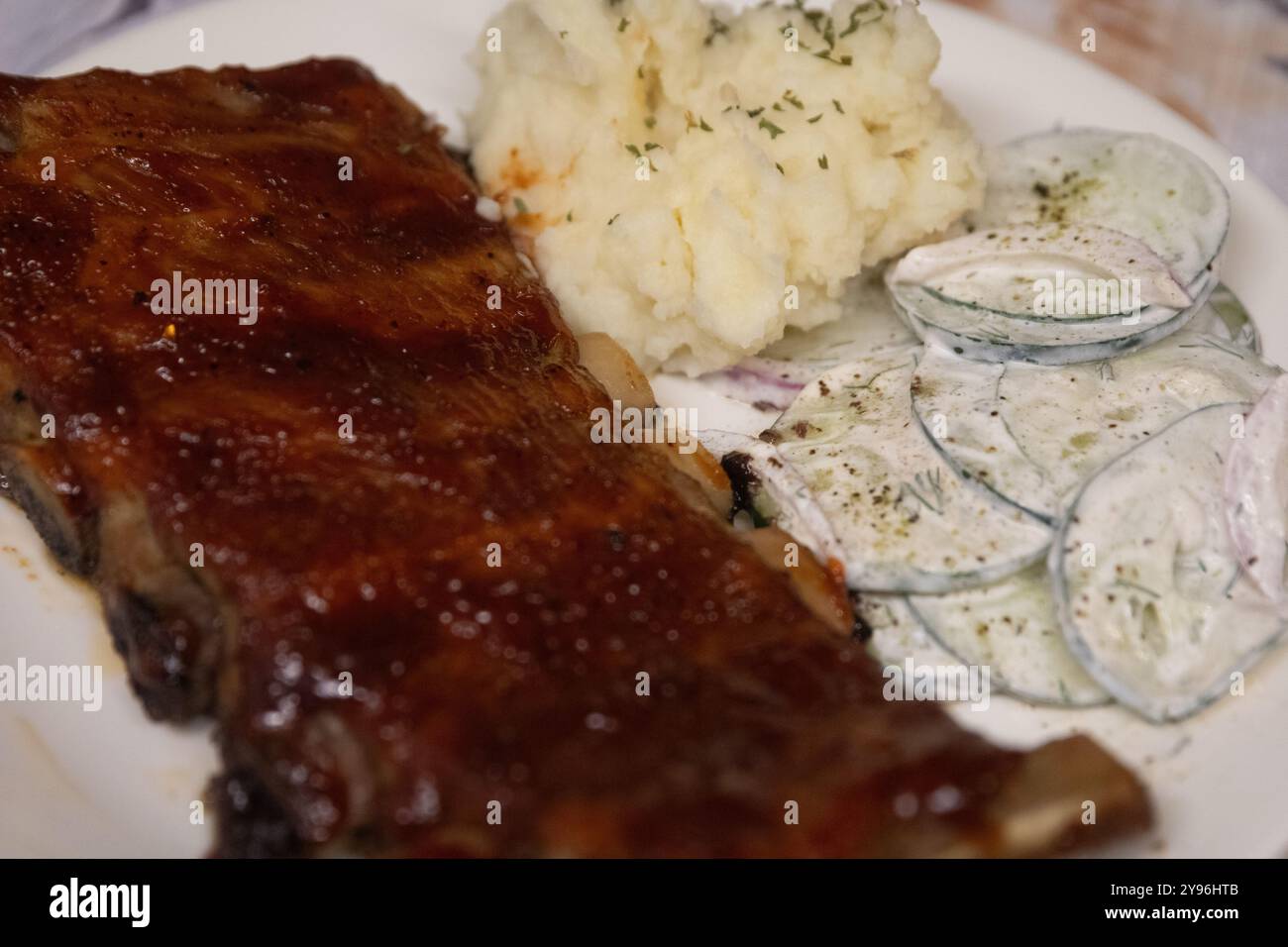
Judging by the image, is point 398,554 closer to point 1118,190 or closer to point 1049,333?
point 1049,333

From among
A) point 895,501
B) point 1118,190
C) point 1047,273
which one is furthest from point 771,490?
point 1118,190

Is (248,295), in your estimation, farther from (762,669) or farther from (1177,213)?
(1177,213)

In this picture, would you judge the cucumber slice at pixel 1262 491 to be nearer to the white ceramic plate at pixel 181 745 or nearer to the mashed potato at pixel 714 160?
the white ceramic plate at pixel 181 745

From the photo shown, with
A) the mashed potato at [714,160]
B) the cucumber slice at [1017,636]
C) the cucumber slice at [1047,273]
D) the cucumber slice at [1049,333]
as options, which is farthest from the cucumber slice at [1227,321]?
the cucumber slice at [1017,636]

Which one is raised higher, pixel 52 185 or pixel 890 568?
pixel 52 185
